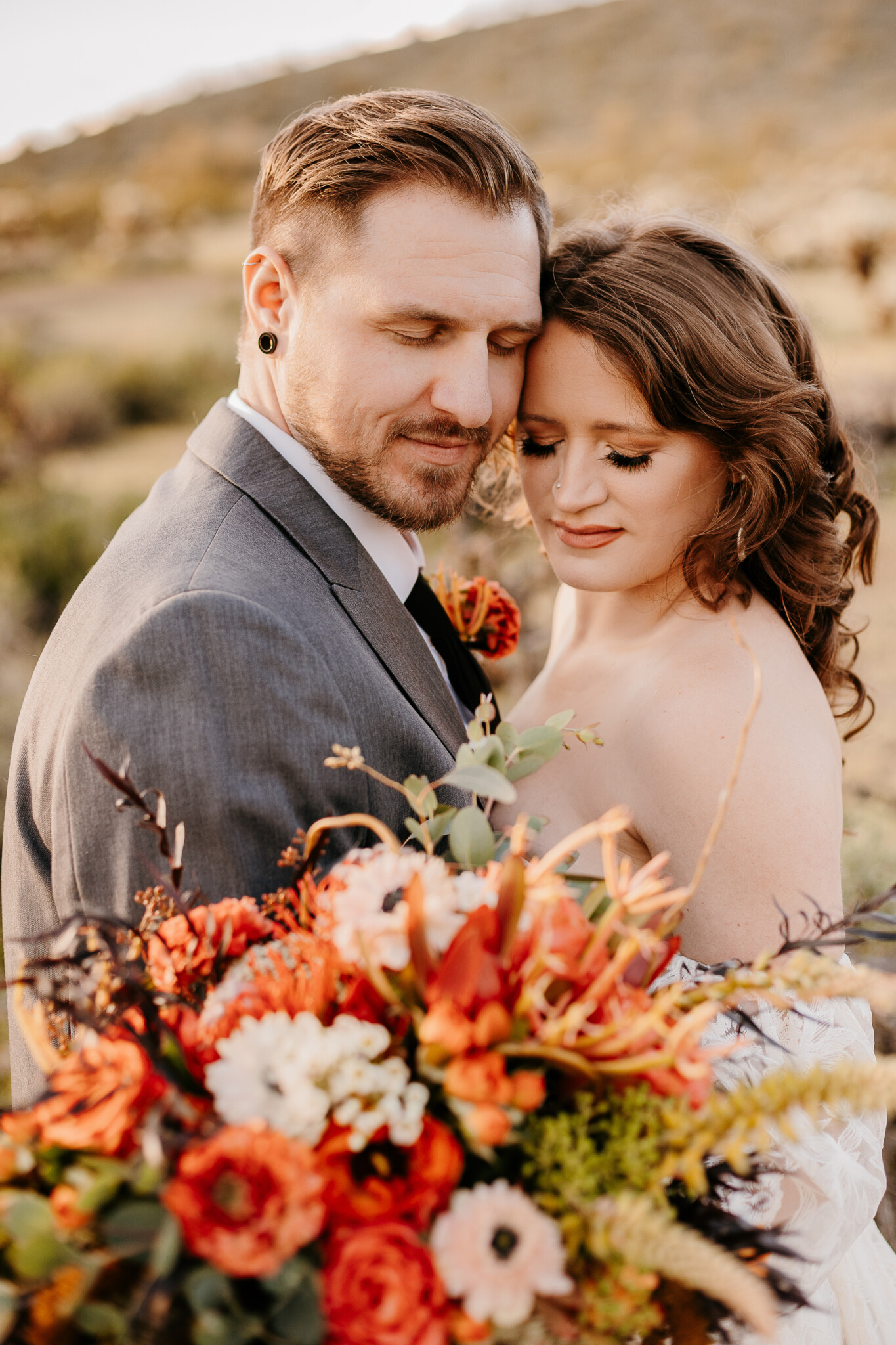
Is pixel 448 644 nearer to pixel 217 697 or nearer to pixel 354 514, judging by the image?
pixel 354 514

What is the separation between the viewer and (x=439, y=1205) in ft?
2.79

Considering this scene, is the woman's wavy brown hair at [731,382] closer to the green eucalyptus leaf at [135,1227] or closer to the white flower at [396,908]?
the white flower at [396,908]

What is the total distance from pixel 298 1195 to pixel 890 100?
133 feet

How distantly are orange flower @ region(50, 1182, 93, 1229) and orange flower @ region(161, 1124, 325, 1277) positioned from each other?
0.09 meters

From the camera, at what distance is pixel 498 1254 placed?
0.80 m

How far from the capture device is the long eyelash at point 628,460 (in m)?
2.20

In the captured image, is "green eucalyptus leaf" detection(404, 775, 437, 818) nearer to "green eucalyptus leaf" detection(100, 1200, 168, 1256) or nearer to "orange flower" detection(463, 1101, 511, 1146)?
"orange flower" detection(463, 1101, 511, 1146)

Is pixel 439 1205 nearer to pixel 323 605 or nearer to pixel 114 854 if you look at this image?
pixel 114 854

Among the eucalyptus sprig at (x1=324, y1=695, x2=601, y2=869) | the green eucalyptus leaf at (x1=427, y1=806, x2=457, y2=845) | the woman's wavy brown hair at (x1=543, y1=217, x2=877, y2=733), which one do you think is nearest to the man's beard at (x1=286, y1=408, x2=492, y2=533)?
the woman's wavy brown hair at (x1=543, y1=217, x2=877, y2=733)

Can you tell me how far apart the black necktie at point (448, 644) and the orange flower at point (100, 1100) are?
1.54 meters

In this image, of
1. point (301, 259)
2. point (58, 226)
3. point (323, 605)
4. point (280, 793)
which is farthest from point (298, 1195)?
point (58, 226)

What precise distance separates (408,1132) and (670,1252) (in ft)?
0.80

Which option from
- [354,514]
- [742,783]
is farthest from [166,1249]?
[354,514]

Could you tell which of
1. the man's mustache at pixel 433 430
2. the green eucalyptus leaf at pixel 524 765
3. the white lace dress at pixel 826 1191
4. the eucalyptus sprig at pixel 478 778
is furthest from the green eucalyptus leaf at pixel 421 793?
the man's mustache at pixel 433 430
